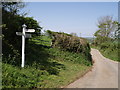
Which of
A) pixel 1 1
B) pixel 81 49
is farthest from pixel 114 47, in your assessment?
pixel 1 1

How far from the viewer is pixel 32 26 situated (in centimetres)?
1341

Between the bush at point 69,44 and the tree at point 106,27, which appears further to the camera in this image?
the tree at point 106,27

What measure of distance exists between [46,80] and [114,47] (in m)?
20.6

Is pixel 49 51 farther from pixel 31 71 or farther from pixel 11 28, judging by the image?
pixel 31 71

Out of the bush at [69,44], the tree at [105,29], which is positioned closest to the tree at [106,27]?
the tree at [105,29]

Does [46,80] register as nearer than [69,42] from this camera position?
Yes

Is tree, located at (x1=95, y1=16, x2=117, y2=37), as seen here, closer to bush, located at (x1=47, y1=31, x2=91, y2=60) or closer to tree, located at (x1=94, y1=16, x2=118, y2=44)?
tree, located at (x1=94, y1=16, x2=118, y2=44)

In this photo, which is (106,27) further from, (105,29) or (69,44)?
(69,44)

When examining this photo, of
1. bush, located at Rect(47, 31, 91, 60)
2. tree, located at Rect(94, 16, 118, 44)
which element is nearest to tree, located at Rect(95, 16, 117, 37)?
tree, located at Rect(94, 16, 118, 44)

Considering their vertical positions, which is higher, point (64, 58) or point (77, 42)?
point (77, 42)

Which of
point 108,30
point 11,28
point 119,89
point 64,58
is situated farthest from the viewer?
point 108,30

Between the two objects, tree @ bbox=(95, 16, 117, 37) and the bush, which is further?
tree @ bbox=(95, 16, 117, 37)

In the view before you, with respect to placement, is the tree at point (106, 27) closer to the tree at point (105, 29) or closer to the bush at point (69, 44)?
the tree at point (105, 29)

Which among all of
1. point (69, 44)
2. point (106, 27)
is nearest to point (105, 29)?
point (106, 27)
